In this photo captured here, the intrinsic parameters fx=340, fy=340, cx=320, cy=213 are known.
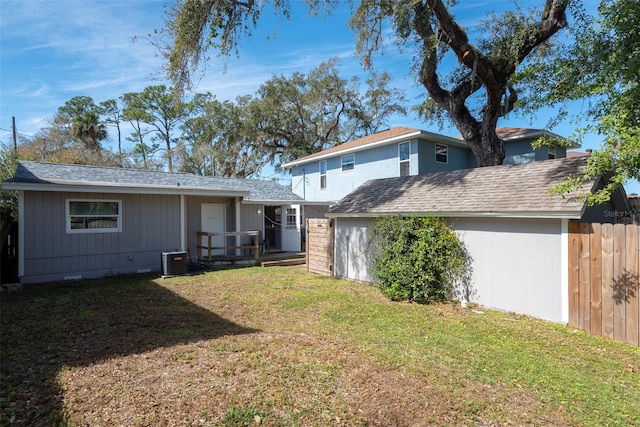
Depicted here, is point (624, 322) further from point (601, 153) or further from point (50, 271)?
point (50, 271)

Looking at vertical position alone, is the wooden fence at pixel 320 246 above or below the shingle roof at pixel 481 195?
below

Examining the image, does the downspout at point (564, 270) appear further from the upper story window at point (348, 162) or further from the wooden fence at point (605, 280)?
the upper story window at point (348, 162)

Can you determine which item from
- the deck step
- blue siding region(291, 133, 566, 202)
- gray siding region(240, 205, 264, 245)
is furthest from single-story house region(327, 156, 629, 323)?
gray siding region(240, 205, 264, 245)

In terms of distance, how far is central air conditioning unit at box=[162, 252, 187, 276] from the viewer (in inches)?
406

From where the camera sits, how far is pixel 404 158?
14.9 metres

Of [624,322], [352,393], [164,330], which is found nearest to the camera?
[352,393]

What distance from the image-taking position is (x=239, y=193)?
13031mm

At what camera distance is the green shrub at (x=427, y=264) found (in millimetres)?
7469

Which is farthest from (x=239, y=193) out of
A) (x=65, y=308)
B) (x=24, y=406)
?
(x=24, y=406)

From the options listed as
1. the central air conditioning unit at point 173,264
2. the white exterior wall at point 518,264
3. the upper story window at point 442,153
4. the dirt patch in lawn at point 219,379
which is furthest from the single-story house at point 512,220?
the upper story window at point 442,153

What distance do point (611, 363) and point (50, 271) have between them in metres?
12.5

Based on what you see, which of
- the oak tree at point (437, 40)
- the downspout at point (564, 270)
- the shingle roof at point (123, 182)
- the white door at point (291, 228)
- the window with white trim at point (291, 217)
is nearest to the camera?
the downspout at point (564, 270)

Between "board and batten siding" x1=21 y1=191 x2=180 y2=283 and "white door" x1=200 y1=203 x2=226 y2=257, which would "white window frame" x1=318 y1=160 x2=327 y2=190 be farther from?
"board and batten siding" x1=21 y1=191 x2=180 y2=283

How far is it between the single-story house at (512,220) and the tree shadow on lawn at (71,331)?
487 cm
